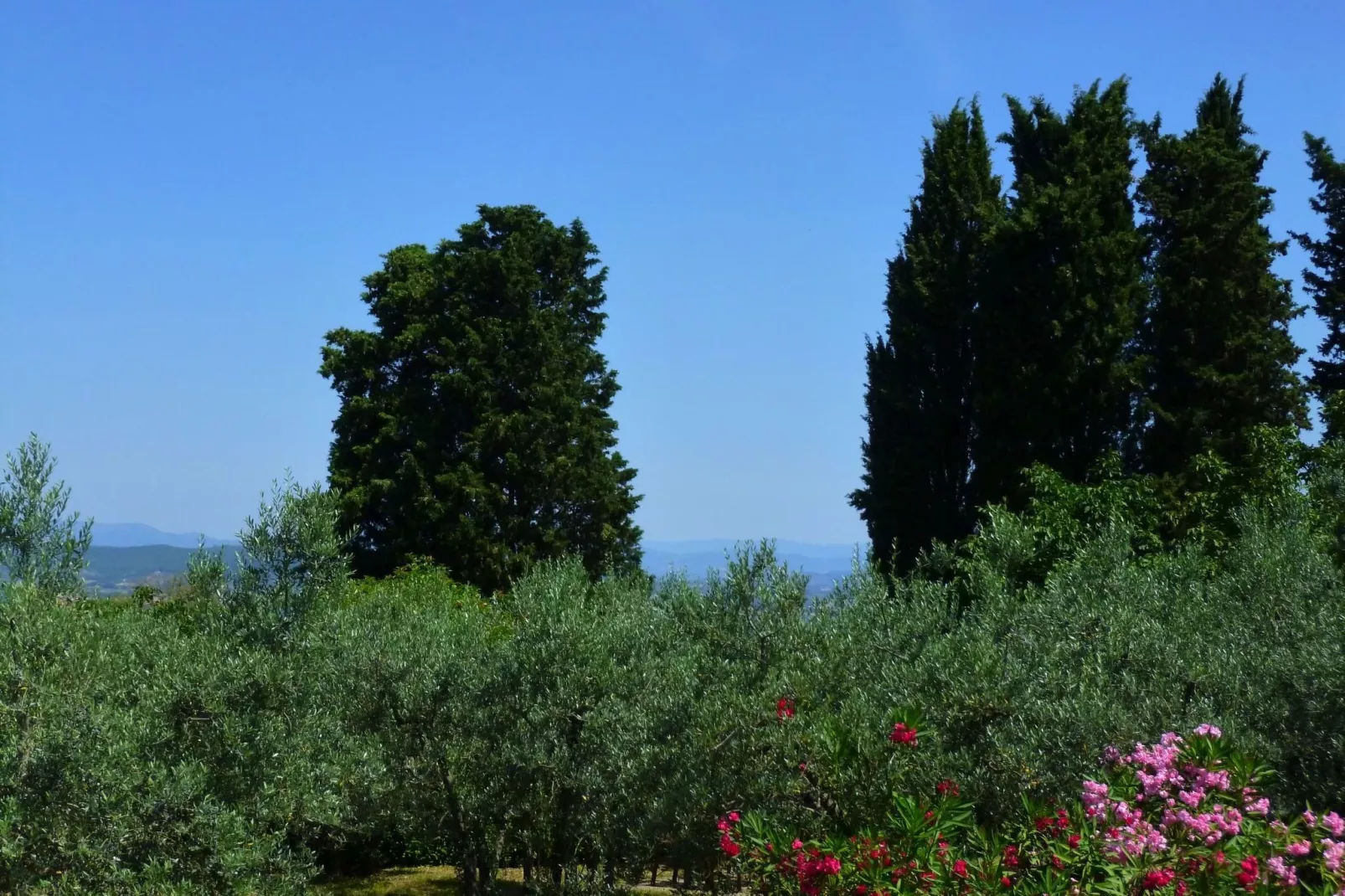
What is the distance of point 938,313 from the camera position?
90.1 ft

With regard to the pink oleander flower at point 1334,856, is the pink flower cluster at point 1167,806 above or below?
above

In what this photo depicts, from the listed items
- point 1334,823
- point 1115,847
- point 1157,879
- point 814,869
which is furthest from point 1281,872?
point 814,869

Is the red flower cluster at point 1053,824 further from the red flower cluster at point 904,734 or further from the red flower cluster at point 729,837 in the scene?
the red flower cluster at point 729,837

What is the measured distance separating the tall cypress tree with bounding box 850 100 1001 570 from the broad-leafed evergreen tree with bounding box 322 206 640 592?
732 cm

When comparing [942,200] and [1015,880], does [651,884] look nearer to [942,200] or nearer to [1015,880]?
[1015,880]

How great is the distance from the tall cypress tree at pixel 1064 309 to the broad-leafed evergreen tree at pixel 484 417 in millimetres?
10511

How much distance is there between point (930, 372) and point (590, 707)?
19925mm

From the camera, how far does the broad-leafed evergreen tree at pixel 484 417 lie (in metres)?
30.0

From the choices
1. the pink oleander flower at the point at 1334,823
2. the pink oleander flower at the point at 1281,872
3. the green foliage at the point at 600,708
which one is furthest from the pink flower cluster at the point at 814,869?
the pink oleander flower at the point at 1334,823

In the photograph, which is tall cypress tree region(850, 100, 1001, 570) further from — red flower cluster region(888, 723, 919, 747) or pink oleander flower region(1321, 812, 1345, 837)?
pink oleander flower region(1321, 812, 1345, 837)

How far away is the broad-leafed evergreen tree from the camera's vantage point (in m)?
30.0

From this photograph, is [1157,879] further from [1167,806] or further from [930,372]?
[930,372]

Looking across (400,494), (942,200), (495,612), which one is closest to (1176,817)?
(495,612)

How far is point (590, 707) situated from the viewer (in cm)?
906
